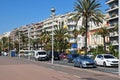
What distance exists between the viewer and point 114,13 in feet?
302

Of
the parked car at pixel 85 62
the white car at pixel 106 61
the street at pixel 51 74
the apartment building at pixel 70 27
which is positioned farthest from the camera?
the apartment building at pixel 70 27

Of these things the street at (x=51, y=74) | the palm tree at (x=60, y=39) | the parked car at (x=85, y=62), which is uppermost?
the palm tree at (x=60, y=39)

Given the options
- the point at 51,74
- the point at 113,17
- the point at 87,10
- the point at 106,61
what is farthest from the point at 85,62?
the point at 113,17

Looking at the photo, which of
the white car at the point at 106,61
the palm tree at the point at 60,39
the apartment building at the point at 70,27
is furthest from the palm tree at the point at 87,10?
the palm tree at the point at 60,39

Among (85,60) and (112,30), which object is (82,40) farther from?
(85,60)

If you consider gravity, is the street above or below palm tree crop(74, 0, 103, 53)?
below

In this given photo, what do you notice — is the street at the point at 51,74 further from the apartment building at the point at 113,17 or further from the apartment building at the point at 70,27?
the apartment building at the point at 113,17

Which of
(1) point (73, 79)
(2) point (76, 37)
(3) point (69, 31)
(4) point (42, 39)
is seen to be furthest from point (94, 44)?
(1) point (73, 79)

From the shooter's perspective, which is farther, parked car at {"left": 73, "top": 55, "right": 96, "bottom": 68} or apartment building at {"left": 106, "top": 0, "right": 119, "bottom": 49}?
apartment building at {"left": 106, "top": 0, "right": 119, "bottom": 49}

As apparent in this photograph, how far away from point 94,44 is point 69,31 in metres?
28.6

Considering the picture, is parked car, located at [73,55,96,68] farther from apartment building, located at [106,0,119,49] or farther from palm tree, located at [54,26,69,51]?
palm tree, located at [54,26,69,51]

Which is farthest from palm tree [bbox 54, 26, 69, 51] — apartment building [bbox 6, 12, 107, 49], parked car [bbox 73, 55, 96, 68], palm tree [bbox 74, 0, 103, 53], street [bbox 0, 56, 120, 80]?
street [bbox 0, 56, 120, 80]

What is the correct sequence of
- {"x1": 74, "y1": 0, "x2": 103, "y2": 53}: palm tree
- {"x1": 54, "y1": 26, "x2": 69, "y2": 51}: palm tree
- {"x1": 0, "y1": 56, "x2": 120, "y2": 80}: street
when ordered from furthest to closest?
{"x1": 54, "y1": 26, "x2": 69, "y2": 51}: palm tree → {"x1": 74, "y1": 0, "x2": 103, "y2": 53}: palm tree → {"x1": 0, "y1": 56, "x2": 120, "y2": 80}: street

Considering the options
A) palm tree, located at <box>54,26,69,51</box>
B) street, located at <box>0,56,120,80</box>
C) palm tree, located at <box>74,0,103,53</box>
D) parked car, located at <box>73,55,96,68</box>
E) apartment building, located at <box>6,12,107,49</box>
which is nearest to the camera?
street, located at <box>0,56,120,80</box>
